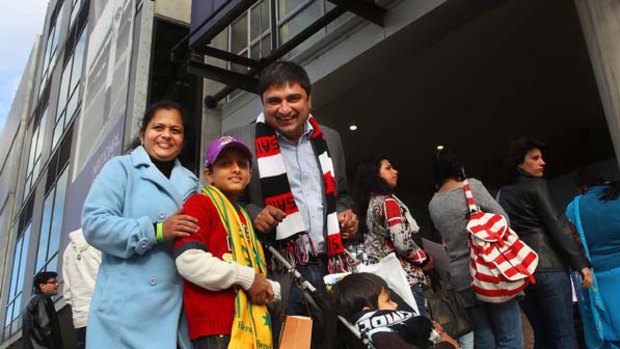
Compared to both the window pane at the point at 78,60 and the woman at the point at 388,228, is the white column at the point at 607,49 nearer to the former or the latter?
the woman at the point at 388,228

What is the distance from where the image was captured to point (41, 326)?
6.55 metres

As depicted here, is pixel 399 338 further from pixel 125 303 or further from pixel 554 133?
pixel 554 133

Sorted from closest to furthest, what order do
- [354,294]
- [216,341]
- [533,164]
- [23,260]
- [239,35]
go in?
[216,341], [354,294], [533,164], [239,35], [23,260]

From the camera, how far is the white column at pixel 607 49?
451 centimetres

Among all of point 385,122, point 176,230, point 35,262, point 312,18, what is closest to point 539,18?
point 312,18

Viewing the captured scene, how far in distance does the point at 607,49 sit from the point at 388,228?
106 inches

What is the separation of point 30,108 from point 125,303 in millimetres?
27627

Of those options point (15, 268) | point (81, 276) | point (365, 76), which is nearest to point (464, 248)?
point (81, 276)

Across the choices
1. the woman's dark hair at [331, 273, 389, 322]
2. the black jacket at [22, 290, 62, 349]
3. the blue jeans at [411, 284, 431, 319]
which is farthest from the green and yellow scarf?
the black jacket at [22, 290, 62, 349]

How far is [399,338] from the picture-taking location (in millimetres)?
2348

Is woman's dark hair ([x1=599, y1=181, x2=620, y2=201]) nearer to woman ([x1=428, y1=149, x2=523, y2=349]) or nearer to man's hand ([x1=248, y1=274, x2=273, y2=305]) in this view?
woman ([x1=428, y1=149, x2=523, y2=349])

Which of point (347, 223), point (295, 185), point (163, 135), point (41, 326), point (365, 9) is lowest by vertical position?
point (41, 326)

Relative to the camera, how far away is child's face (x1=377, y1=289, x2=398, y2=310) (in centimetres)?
259

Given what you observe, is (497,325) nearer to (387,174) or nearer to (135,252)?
(387,174)
